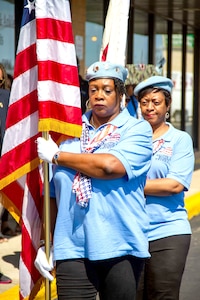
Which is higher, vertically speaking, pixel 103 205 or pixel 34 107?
pixel 34 107

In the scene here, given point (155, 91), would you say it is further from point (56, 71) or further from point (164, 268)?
point (164, 268)

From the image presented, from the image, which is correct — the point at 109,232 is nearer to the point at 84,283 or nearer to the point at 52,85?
the point at 84,283

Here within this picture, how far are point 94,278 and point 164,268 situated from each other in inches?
32.5

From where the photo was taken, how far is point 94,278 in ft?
13.4

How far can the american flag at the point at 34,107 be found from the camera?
14.4ft

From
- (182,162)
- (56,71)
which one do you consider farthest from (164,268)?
(56,71)

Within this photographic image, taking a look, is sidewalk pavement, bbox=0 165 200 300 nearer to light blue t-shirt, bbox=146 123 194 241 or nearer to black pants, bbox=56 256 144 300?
light blue t-shirt, bbox=146 123 194 241

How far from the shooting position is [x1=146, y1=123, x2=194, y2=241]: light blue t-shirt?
4.80m

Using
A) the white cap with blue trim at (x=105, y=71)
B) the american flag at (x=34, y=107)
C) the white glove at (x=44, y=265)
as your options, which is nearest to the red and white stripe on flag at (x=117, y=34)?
the american flag at (x=34, y=107)

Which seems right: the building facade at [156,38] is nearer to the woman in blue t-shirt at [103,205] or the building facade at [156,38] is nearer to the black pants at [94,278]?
the woman in blue t-shirt at [103,205]

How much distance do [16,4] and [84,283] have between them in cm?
928

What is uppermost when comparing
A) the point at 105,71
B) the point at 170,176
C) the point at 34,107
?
the point at 105,71

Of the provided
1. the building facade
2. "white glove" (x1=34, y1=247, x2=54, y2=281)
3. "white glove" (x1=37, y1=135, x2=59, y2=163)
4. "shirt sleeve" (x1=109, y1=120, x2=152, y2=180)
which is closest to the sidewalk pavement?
"white glove" (x1=34, y1=247, x2=54, y2=281)

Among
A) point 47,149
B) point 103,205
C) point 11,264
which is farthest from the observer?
point 11,264
